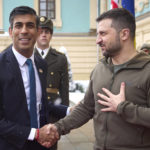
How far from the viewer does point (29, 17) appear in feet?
9.53

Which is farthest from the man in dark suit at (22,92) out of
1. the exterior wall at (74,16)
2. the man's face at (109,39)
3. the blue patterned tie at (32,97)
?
the exterior wall at (74,16)

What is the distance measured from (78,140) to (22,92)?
4.17m

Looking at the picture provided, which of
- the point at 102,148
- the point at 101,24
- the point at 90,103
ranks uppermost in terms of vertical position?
the point at 101,24

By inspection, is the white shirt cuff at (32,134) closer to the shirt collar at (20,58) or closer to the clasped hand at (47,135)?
the clasped hand at (47,135)

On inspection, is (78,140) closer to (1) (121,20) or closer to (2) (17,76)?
(2) (17,76)

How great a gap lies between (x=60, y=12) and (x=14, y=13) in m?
19.2

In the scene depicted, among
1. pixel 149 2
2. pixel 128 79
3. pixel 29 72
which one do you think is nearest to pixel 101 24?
pixel 128 79

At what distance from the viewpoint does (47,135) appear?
2971mm

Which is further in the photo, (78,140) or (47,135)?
(78,140)

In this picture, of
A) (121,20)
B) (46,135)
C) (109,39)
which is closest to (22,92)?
(46,135)

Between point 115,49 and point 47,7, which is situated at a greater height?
point 47,7

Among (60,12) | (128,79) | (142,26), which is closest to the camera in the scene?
(128,79)

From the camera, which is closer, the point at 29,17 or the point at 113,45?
the point at 113,45

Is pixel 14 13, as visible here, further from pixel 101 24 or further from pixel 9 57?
pixel 101 24
